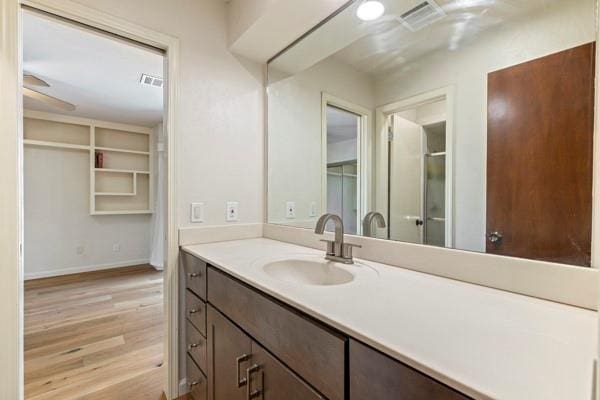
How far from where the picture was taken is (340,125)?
5.15 feet

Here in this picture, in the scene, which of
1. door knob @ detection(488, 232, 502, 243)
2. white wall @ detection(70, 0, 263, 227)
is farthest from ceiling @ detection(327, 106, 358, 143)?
door knob @ detection(488, 232, 502, 243)

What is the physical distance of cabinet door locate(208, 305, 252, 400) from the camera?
3.15 ft

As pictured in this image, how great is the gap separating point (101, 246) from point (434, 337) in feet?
15.5

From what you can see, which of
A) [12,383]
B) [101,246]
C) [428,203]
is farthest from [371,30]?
[101,246]

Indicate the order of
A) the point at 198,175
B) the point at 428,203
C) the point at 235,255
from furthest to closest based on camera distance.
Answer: the point at 198,175
the point at 235,255
the point at 428,203

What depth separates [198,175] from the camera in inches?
63.3

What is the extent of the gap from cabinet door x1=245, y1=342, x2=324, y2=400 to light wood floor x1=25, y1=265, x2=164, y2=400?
3.43 feet

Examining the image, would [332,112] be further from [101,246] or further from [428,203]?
[101,246]

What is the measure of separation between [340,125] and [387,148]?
347 mm

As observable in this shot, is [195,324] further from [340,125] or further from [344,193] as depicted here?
[340,125]

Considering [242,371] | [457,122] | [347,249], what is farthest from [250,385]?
[457,122]

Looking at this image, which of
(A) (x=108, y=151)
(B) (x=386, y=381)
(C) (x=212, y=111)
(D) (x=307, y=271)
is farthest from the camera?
(A) (x=108, y=151)

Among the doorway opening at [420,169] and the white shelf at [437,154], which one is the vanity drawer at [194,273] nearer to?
the doorway opening at [420,169]

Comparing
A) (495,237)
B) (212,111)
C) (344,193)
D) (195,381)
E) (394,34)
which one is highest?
(394,34)
